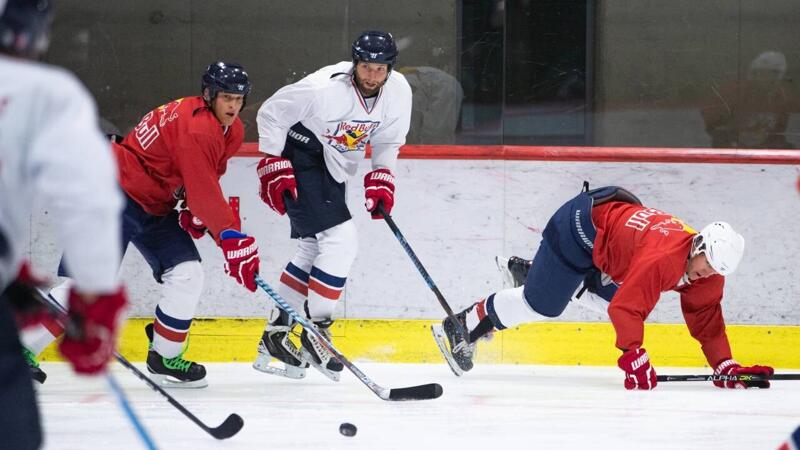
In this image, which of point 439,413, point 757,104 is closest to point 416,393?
point 439,413

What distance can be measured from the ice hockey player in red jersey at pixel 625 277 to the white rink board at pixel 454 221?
0.38 m

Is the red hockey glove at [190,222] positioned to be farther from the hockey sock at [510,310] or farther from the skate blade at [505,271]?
the skate blade at [505,271]

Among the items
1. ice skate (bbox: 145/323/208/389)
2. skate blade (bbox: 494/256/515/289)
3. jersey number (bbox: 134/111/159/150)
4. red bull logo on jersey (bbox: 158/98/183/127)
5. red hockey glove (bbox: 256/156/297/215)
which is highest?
red bull logo on jersey (bbox: 158/98/183/127)

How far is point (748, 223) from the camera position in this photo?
14.3ft

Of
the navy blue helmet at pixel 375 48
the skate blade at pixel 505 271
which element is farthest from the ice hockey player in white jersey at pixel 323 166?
the skate blade at pixel 505 271

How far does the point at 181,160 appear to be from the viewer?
3.39 m

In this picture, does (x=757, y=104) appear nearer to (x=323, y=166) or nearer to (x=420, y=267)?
(x=420, y=267)

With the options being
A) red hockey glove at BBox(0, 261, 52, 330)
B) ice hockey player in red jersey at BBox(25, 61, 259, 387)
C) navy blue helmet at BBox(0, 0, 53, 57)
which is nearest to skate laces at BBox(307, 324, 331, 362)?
ice hockey player in red jersey at BBox(25, 61, 259, 387)

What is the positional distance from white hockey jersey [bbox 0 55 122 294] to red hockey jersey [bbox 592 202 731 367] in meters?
2.29

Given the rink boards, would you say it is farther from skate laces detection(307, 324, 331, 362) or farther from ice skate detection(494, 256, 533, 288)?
skate laces detection(307, 324, 331, 362)

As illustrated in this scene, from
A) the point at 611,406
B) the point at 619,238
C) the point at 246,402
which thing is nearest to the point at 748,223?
the point at 619,238

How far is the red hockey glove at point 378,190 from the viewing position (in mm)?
3920

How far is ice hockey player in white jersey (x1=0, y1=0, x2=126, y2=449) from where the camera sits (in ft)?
4.43

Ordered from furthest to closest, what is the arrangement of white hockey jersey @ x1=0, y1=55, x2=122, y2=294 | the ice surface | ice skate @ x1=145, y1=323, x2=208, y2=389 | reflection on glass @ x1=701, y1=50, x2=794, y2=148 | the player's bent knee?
reflection on glass @ x1=701, y1=50, x2=794, y2=148
ice skate @ x1=145, y1=323, x2=208, y2=389
the player's bent knee
the ice surface
white hockey jersey @ x1=0, y1=55, x2=122, y2=294
